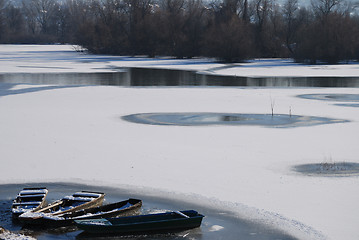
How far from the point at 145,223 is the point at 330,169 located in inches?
205

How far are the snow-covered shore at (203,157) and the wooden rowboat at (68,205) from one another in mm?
1221

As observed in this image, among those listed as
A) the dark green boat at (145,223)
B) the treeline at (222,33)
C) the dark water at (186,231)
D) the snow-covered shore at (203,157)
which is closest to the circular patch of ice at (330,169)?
the snow-covered shore at (203,157)

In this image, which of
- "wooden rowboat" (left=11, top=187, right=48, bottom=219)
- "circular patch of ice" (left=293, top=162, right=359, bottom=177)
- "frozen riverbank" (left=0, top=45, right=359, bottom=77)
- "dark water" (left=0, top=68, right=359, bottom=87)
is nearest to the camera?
"wooden rowboat" (left=11, top=187, right=48, bottom=219)

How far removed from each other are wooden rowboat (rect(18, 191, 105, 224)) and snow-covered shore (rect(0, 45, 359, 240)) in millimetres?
1221

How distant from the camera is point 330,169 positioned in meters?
11.9

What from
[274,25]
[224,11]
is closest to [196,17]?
[224,11]

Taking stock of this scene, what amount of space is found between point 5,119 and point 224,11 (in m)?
56.7

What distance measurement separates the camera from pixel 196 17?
74.7m

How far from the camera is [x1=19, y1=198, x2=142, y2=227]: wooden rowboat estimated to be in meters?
8.45

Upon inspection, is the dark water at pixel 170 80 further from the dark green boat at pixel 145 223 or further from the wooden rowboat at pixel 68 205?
the dark green boat at pixel 145 223

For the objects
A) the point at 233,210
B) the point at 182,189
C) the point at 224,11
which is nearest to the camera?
the point at 233,210

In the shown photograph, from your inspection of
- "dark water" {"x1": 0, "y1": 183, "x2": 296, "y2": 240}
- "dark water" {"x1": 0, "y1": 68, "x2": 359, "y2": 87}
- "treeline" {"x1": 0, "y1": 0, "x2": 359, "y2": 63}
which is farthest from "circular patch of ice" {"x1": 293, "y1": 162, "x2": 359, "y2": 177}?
"treeline" {"x1": 0, "y1": 0, "x2": 359, "y2": 63}

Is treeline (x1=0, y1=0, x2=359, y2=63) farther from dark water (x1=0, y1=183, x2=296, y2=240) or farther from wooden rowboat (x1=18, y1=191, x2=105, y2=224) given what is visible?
wooden rowboat (x1=18, y1=191, x2=105, y2=224)

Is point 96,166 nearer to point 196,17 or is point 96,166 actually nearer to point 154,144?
point 154,144
